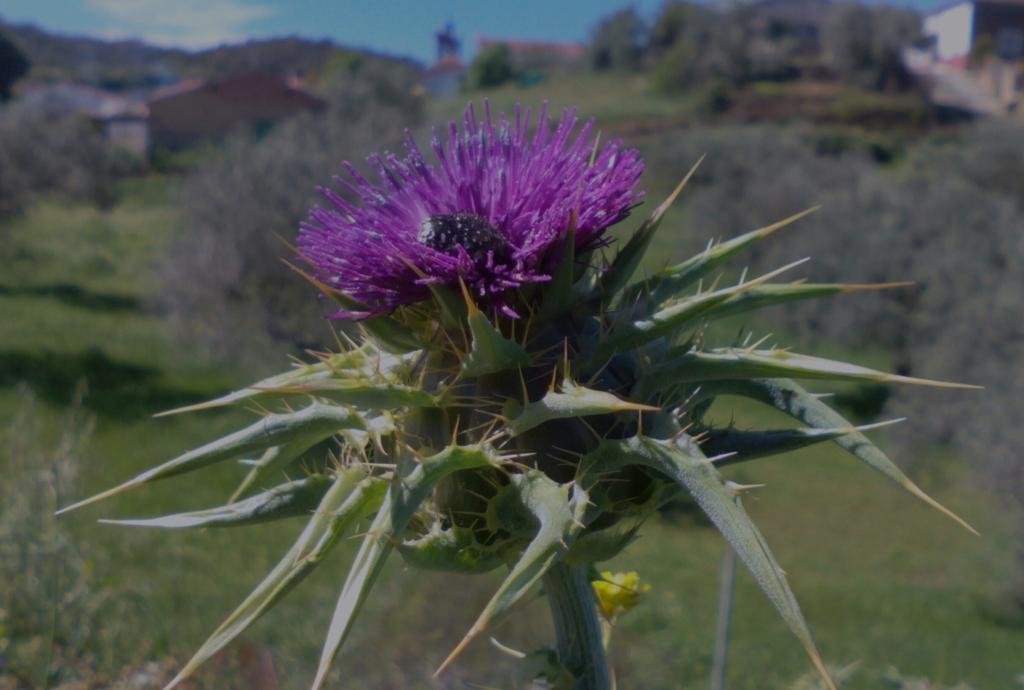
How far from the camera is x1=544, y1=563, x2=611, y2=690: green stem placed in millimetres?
1952

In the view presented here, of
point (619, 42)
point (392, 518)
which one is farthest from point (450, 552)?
point (619, 42)

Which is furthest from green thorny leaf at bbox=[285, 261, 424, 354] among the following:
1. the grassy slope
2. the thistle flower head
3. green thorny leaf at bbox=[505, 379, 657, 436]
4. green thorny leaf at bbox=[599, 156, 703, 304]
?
the grassy slope

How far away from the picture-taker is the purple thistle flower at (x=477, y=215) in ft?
6.20

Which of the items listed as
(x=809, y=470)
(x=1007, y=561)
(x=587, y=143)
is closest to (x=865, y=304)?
(x=809, y=470)

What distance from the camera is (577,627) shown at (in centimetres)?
197

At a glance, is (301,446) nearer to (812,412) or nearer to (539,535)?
(539,535)

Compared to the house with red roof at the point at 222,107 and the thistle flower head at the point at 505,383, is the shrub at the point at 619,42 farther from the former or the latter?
the thistle flower head at the point at 505,383

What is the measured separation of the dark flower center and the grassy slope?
83.4 inches

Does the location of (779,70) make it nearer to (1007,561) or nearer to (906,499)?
(906,499)

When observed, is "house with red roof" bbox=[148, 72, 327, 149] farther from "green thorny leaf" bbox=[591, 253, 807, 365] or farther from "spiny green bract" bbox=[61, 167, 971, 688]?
"green thorny leaf" bbox=[591, 253, 807, 365]

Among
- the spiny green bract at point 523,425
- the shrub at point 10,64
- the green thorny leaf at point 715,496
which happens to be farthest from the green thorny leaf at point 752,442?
the shrub at point 10,64

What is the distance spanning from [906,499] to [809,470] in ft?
5.59

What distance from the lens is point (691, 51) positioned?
162ft

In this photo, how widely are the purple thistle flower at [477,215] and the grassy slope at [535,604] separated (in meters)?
2.00
